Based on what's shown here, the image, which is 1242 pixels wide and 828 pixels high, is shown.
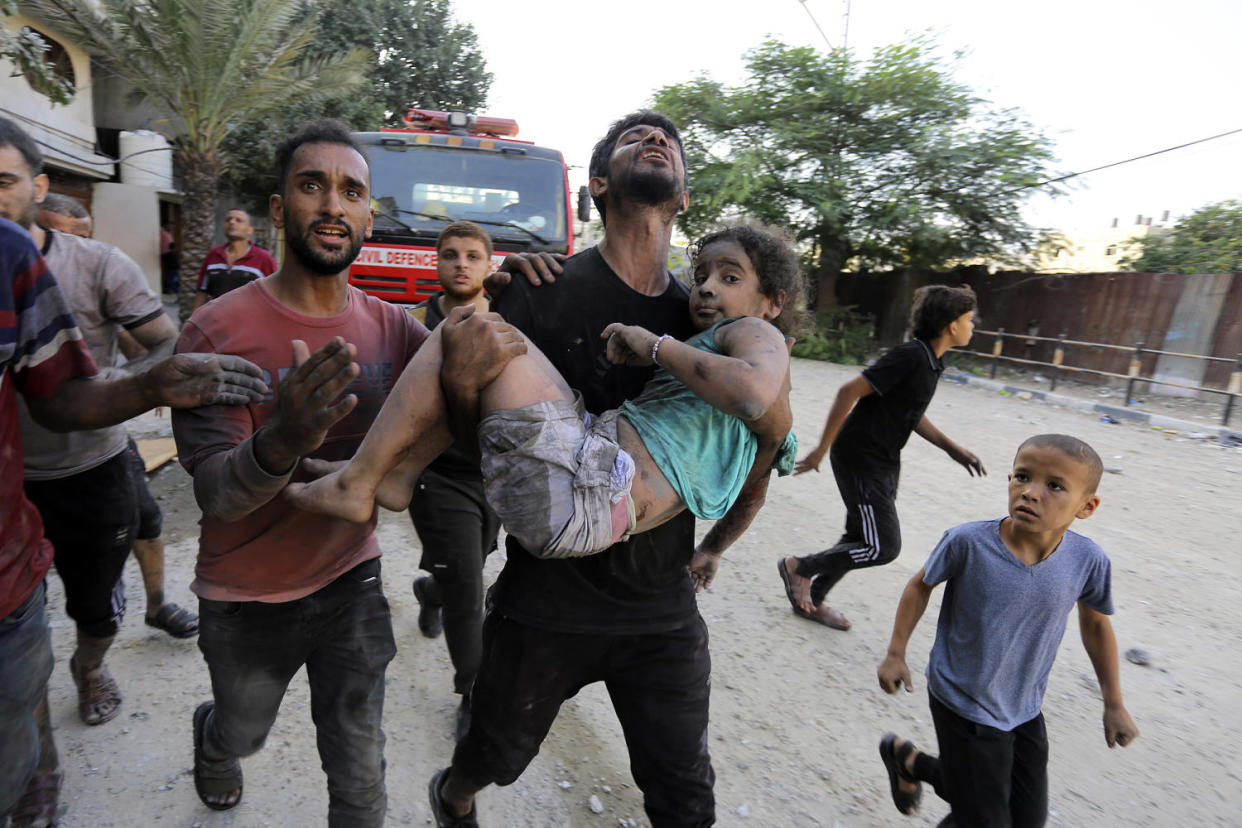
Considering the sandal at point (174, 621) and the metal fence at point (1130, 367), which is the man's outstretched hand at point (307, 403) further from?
the metal fence at point (1130, 367)

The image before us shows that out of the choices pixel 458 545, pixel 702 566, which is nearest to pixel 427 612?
pixel 458 545

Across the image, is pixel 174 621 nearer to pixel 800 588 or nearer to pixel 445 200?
pixel 800 588

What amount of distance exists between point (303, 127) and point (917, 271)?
17.5m

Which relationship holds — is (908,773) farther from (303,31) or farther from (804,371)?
(804,371)

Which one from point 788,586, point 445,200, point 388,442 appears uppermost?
point 445,200

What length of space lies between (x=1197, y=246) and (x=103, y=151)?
2305cm

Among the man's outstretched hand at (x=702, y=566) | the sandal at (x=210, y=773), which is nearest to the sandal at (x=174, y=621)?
the sandal at (x=210, y=773)

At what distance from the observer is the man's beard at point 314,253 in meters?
1.93

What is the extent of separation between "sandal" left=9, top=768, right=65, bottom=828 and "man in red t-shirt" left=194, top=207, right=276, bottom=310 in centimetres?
457

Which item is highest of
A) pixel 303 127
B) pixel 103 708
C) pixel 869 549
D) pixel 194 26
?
pixel 194 26

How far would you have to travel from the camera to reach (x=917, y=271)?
1750 cm

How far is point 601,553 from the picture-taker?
1.88 m

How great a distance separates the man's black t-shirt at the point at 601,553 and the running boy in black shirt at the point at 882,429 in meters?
1.93

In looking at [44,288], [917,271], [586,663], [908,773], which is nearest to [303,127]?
[44,288]
